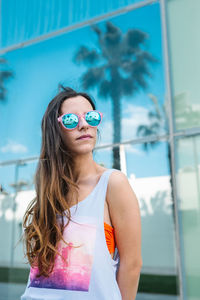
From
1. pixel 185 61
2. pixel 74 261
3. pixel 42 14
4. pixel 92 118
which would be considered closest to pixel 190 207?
pixel 185 61

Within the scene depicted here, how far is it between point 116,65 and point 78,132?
3367 mm

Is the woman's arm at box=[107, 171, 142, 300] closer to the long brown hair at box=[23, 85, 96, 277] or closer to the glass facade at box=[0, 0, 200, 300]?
the long brown hair at box=[23, 85, 96, 277]

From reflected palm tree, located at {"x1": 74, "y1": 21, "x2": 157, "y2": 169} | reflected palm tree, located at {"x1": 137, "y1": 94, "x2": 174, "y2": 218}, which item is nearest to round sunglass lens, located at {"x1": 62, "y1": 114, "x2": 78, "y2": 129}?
reflected palm tree, located at {"x1": 137, "y1": 94, "x2": 174, "y2": 218}

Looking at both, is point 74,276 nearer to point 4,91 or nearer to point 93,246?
point 93,246

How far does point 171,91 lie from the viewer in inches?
169

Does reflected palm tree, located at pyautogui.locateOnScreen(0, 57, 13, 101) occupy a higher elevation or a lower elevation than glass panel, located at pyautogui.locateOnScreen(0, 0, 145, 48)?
lower

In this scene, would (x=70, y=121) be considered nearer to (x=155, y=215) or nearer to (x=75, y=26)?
(x=155, y=215)

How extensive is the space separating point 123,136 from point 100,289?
3.31m

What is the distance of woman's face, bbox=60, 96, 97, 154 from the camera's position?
1.66m

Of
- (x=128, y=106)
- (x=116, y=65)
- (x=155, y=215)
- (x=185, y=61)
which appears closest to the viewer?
(x=155, y=215)

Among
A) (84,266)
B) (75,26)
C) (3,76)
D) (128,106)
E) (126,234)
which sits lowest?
(84,266)

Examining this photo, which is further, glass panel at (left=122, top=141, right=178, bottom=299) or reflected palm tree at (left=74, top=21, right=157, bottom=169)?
reflected palm tree at (left=74, top=21, right=157, bottom=169)

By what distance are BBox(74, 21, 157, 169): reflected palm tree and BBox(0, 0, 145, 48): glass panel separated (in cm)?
35

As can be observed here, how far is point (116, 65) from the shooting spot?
4.81 metres
